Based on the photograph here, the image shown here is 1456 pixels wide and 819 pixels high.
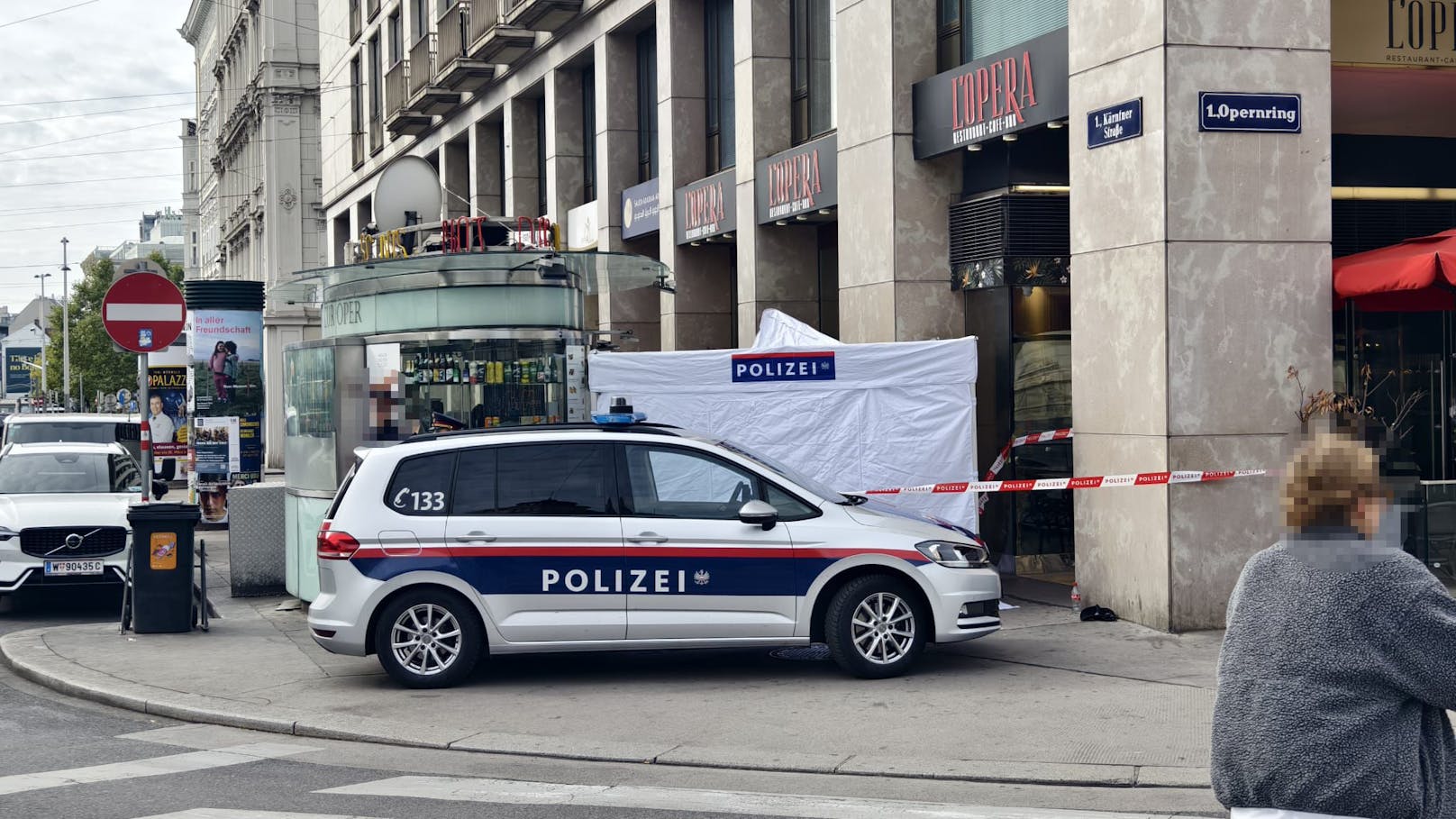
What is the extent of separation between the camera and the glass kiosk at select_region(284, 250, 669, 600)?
13312mm

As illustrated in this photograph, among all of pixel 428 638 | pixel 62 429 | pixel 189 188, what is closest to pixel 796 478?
pixel 428 638

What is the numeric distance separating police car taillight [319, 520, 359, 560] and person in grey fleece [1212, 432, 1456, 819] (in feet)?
23.9

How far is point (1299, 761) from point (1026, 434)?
459 inches

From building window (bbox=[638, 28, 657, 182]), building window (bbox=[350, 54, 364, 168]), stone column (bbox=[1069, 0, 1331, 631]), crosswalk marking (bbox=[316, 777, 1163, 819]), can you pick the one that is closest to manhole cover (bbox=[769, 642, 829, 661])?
stone column (bbox=[1069, 0, 1331, 631])

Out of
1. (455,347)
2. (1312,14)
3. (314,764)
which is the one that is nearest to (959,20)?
(1312,14)

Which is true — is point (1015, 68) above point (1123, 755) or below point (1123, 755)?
above

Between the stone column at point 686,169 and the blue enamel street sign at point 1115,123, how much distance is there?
9.36 m

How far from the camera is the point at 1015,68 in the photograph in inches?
539

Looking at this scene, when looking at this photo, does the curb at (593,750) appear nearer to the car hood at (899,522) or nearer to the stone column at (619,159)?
the car hood at (899,522)

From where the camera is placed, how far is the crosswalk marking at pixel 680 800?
6.79m

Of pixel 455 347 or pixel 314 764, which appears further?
pixel 455 347

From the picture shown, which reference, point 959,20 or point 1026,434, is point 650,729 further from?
point 959,20

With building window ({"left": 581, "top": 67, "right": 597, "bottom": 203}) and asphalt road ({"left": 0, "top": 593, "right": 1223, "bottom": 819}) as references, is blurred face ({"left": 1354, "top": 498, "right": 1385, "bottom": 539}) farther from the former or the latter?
building window ({"left": 581, "top": 67, "right": 597, "bottom": 203})

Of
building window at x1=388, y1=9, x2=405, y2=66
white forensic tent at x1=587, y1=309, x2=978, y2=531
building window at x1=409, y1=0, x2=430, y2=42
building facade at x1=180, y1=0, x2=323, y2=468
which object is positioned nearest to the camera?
white forensic tent at x1=587, y1=309, x2=978, y2=531
